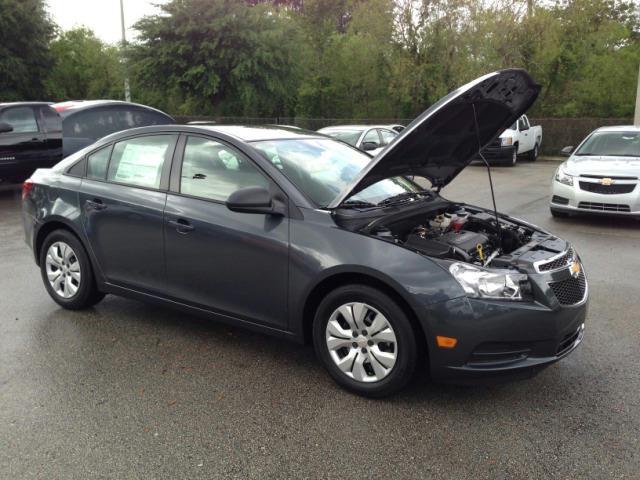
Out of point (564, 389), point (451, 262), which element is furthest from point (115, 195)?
point (564, 389)

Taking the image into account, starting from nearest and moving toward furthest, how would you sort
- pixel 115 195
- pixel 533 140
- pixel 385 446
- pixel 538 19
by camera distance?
pixel 385 446
pixel 115 195
pixel 533 140
pixel 538 19

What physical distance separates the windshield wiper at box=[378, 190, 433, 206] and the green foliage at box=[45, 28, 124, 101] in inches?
1369

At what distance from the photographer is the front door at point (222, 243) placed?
3.73 metres

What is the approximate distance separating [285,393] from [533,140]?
1927 cm

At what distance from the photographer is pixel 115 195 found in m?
4.53

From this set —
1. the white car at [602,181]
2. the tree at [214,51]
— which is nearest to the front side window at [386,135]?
the white car at [602,181]

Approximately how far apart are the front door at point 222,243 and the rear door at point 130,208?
6.1 inches

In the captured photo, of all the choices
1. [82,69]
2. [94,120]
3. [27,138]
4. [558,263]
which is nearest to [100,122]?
[94,120]

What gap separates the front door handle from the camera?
4.05 metres

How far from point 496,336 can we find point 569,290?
0.65m

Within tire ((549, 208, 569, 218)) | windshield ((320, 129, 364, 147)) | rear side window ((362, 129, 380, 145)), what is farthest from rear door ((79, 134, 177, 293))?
rear side window ((362, 129, 380, 145))

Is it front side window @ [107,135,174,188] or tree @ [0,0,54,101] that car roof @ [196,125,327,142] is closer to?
front side window @ [107,135,174,188]

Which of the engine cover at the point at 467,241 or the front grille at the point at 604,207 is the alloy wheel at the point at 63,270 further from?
the front grille at the point at 604,207

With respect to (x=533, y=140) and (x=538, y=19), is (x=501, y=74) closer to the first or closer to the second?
(x=533, y=140)
